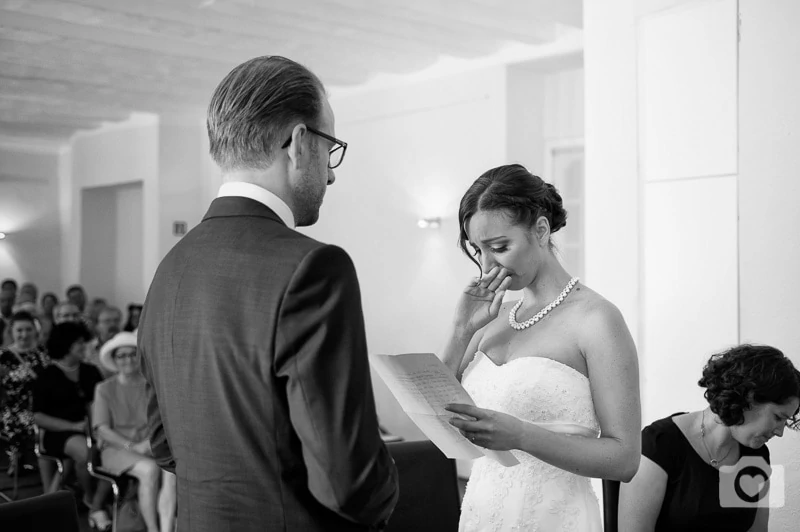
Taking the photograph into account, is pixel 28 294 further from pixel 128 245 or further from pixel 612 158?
pixel 612 158

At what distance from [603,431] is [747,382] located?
2.64 ft

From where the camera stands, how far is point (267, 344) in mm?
1346

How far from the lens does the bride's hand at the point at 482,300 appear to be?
7.23 feet

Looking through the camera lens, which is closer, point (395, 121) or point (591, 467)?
point (591, 467)

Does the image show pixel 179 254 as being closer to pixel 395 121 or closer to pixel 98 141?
pixel 395 121

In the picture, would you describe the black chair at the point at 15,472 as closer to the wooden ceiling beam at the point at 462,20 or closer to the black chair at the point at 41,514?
the wooden ceiling beam at the point at 462,20

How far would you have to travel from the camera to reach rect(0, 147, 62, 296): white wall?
12.4 metres

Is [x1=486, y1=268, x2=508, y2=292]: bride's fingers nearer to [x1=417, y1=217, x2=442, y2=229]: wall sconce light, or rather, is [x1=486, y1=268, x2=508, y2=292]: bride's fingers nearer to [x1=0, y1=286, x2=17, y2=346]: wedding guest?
[x1=417, y1=217, x2=442, y2=229]: wall sconce light

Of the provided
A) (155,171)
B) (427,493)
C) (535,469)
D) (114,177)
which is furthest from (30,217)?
(535,469)

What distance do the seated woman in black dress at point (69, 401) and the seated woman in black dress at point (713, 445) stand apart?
4.05 metres

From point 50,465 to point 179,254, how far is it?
5.16 meters

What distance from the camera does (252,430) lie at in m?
1.38

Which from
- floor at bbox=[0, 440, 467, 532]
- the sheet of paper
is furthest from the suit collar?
floor at bbox=[0, 440, 467, 532]

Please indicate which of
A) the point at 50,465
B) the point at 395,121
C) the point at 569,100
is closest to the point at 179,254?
the point at 50,465
